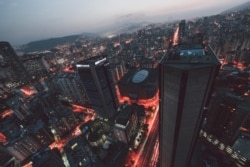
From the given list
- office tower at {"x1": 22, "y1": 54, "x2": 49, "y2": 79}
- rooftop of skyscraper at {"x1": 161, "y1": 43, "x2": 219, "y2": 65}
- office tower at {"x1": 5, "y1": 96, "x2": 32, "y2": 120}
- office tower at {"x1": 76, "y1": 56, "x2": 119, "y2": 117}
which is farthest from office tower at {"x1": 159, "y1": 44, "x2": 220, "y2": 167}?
office tower at {"x1": 22, "y1": 54, "x2": 49, "y2": 79}

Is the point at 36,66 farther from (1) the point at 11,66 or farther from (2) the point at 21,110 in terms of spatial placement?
(2) the point at 21,110

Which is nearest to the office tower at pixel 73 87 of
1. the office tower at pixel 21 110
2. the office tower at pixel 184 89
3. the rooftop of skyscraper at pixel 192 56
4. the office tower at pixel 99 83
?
the office tower at pixel 99 83

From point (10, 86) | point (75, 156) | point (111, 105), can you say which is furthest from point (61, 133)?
point (10, 86)

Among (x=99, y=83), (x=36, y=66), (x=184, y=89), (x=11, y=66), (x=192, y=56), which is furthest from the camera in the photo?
(x=36, y=66)

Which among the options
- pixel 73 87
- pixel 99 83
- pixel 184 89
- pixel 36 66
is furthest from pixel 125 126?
pixel 36 66

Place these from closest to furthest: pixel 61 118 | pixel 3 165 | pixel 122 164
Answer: pixel 3 165, pixel 122 164, pixel 61 118

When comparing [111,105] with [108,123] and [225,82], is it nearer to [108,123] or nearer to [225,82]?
[108,123]

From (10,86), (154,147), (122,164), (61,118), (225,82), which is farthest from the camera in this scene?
(10,86)

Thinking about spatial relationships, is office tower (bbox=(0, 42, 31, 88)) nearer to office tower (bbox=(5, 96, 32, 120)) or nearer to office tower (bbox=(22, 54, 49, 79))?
office tower (bbox=(22, 54, 49, 79))
